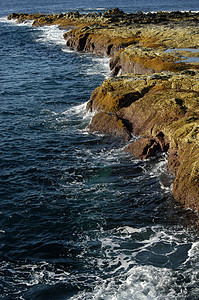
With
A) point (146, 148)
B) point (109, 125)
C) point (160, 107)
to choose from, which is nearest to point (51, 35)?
point (109, 125)

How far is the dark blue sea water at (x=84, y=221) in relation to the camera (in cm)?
1138

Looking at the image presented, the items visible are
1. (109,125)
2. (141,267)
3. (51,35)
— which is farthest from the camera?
(51,35)

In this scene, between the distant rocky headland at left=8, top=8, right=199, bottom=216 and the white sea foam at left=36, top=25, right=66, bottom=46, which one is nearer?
the distant rocky headland at left=8, top=8, right=199, bottom=216

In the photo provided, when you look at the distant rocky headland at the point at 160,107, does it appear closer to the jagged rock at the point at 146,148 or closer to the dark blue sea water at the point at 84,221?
the jagged rock at the point at 146,148

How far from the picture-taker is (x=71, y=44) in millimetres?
59344

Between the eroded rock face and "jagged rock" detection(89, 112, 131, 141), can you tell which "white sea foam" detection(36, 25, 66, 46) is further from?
"jagged rock" detection(89, 112, 131, 141)

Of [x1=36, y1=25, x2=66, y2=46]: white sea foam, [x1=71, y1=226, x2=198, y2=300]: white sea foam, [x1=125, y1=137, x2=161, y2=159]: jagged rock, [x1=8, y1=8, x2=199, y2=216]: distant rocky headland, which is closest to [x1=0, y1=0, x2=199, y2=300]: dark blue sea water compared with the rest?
[x1=71, y1=226, x2=198, y2=300]: white sea foam

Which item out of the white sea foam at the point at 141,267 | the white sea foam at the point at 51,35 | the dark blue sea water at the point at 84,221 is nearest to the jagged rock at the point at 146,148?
the dark blue sea water at the point at 84,221

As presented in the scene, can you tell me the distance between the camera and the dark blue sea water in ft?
37.3

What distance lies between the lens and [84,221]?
47.4 ft

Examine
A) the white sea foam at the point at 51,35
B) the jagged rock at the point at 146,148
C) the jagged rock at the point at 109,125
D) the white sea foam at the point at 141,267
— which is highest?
the white sea foam at the point at 51,35

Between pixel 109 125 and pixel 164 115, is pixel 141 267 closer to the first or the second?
pixel 164 115

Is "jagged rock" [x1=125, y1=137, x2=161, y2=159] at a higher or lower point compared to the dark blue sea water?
higher

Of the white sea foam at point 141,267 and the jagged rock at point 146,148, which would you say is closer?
the white sea foam at point 141,267
